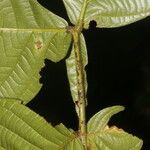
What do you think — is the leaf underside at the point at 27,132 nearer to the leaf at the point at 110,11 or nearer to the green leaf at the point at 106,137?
the green leaf at the point at 106,137

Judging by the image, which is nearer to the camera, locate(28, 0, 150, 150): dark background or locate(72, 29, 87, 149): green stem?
locate(72, 29, 87, 149): green stem

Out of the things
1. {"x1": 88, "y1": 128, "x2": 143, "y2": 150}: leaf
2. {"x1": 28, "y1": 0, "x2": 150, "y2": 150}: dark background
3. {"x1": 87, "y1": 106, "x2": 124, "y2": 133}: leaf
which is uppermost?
{"x1": 87, "y1": 106, "x2": 124, "y2": 133}: leaf

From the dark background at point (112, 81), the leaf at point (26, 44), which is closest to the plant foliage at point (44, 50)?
the leaf at point (26, 44)

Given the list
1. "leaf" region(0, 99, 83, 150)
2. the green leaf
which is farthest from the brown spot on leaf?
the green leaf

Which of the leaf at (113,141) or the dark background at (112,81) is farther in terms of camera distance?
the dark background at (112,81)

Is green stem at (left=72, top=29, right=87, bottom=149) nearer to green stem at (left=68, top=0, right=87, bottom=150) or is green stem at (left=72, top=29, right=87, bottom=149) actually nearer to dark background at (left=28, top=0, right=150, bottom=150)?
green stem at (left=68, top=0, right=87, bottom=150)

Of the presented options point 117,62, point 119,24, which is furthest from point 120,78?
point 119,24

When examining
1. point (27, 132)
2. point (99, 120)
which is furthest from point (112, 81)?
point (27, 132)
